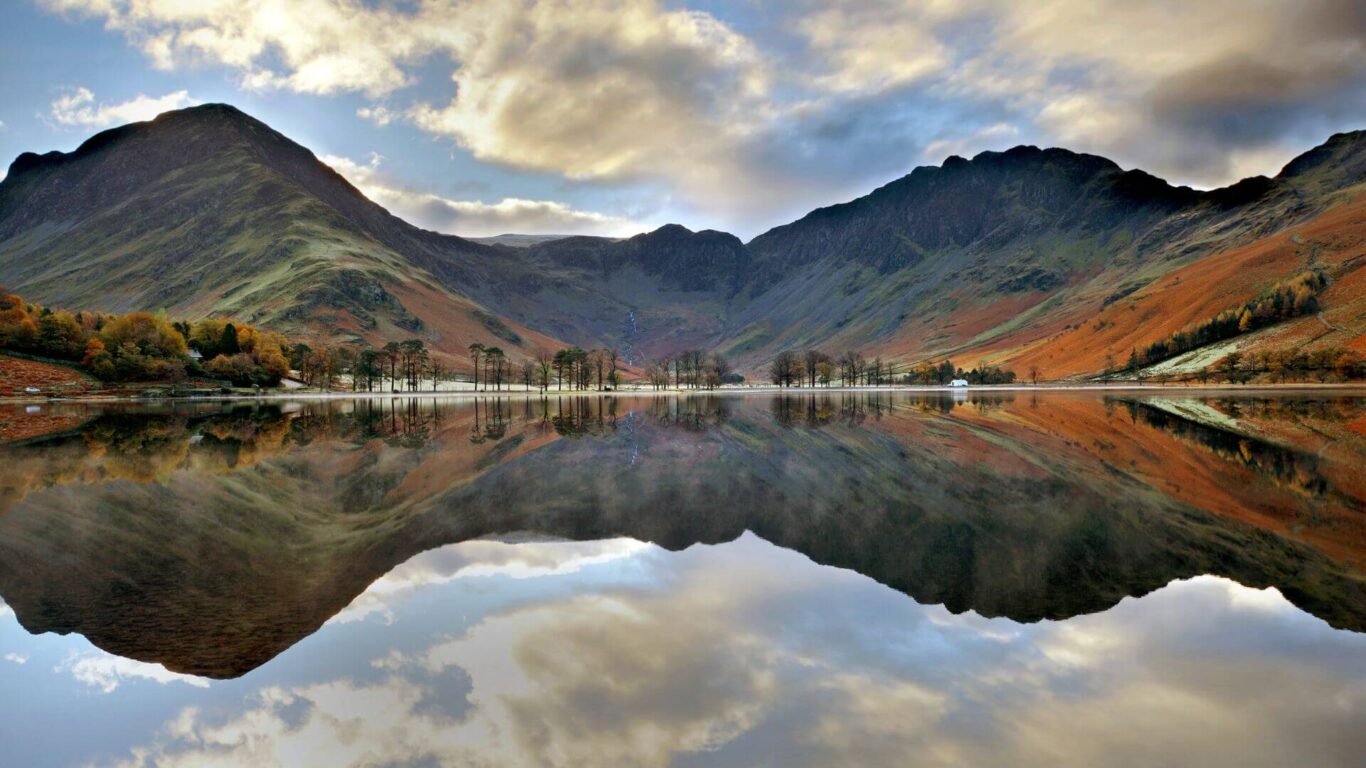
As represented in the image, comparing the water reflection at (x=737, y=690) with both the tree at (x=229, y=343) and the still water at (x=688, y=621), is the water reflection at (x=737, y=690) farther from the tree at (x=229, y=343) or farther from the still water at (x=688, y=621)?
the tree at (x=229, y=343)

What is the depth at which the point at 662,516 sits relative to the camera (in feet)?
55.3

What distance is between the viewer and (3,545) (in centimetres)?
1348

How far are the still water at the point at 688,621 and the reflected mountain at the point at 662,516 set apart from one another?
0.11 meters

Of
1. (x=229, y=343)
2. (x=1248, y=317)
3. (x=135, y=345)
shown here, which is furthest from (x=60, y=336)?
(x=1248, y=317)

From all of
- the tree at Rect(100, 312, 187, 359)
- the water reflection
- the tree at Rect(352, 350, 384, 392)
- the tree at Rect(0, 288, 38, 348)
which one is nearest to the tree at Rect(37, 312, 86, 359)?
the tree at Rect(0, 288, 38, 348)

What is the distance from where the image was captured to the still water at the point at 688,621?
6352mm

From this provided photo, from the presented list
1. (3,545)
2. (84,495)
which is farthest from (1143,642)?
(84,495)

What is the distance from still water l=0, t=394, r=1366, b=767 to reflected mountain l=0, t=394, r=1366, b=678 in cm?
11

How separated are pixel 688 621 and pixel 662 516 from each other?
7.48m

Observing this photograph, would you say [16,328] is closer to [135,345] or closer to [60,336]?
[60,336]

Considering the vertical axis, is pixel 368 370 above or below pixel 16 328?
below

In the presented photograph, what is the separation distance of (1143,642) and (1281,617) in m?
2.68

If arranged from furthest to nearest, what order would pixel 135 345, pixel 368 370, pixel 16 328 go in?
pixel 368 370 < pixel 135 345 < pixel 16 328

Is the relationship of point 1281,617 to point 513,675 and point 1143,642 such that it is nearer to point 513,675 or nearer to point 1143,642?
point 1143,642
